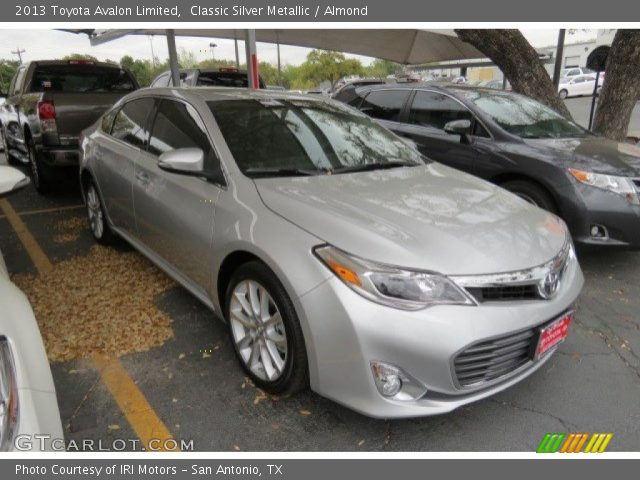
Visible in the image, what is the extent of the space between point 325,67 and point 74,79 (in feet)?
153

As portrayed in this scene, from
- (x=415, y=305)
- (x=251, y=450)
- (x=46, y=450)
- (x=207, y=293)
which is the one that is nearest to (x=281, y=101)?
(x=207, y=293)

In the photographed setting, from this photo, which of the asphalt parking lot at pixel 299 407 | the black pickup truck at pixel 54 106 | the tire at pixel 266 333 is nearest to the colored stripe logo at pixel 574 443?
the asphalt parking lot at pixel 299 407

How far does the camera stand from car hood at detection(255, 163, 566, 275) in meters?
2.09

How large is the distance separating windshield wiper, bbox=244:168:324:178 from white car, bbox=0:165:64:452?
4.31 ft

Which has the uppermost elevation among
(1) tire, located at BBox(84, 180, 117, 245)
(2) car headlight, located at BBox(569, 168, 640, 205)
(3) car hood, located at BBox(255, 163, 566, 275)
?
(3) car hood, located at BBox(255, 163, 566, 275)

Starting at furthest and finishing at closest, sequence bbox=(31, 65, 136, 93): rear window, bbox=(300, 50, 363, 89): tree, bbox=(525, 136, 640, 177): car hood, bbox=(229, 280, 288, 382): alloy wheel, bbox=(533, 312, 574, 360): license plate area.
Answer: bbox=(300, 50, 363, 89): tree, bbox=(31, 65, 136, 93): rear window, bbox=(525, 136, 640, 177): car hood, bbox=(229, 280, 288, 382): alloy wheel, bbox=(533, 312, 574, 360): license plate area

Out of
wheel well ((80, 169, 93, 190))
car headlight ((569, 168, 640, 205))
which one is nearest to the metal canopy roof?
wheel well ((80, 169, 93, 190))

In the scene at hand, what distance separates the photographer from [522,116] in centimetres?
508

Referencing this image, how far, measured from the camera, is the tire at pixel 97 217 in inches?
174

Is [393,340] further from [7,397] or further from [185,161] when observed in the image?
[185,161]

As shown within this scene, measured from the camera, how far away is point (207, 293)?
9.47ft

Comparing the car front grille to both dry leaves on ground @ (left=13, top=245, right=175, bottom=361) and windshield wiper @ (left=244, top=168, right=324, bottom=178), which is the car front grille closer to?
windshield wiper @ (left=244, top=168, right=324, bottom=178)

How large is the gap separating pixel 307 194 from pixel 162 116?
60.6 inches

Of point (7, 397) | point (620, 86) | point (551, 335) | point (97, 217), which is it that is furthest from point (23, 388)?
point (620, 86)
